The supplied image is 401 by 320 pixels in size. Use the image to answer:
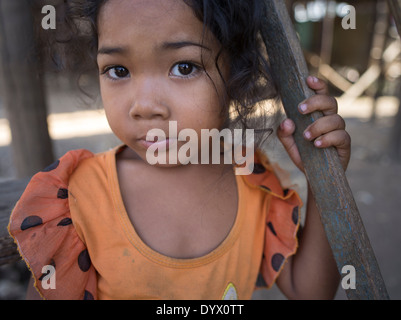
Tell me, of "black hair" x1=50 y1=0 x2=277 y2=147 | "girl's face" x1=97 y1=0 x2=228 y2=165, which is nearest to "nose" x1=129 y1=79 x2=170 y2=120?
"girl's face" x1=97 y1=0 x2=228 y2=165

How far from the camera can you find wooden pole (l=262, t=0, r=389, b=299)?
0.70 metres

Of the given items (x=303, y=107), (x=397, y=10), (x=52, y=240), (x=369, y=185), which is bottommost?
(x=52, y=240)

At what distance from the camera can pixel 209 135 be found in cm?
87

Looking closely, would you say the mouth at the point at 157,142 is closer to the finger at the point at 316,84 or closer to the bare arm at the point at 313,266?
the finger at the point at 316,84

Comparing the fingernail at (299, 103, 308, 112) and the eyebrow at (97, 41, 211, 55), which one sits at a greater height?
the eyebrow at (97, 41, 211, 55)

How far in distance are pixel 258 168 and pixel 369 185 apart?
2356 mm

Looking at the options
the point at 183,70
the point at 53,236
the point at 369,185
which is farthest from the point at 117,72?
the point at 369,185

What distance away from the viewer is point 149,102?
2.44ft

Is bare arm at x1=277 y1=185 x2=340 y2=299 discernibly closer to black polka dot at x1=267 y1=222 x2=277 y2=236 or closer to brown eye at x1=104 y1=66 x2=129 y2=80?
black polka dot at x1=267 y1=222 x2=277 y2=236

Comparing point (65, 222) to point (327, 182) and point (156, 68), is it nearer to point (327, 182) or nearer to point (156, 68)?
point (156, 68)

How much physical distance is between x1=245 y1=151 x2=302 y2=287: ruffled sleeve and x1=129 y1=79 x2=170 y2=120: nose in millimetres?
385

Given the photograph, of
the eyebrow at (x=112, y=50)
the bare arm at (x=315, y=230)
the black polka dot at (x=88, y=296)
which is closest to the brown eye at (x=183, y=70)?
the eyebrow at (x=112, y=50)

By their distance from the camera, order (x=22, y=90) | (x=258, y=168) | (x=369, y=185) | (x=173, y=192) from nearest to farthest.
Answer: (x=173, y=192), (x=258, y=168), (x=22, y=90), (x=369, y=185)

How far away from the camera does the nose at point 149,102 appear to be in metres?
0.74
